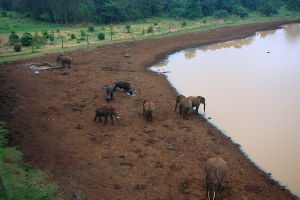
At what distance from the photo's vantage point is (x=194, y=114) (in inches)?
650

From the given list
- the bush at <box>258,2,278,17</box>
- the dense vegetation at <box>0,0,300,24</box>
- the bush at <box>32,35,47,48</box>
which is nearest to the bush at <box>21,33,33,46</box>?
the bush at <box>32,35,47,48</box>

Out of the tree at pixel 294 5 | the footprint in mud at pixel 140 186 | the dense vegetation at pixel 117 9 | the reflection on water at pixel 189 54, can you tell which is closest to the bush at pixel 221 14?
the dense vegetation at pixel 117 9

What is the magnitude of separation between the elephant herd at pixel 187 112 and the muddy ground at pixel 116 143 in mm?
448

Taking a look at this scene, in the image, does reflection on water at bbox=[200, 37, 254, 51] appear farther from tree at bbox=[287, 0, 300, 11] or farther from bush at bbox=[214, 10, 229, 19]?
tree at bbox=[287, 0, 300, 11]

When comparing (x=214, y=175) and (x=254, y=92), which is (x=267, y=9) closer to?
(x=254, y=92)

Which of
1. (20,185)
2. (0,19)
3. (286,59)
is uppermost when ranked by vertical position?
(0,19)

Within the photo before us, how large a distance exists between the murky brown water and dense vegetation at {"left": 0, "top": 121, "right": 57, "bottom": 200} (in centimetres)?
831

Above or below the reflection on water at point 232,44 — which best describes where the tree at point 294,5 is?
above

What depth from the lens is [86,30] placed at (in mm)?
43469

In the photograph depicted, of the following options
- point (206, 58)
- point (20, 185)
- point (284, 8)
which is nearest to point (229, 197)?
point (20, 185)

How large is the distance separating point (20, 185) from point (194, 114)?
986cm

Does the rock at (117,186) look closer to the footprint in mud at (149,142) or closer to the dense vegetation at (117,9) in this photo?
the footprint in mud at (149,142)

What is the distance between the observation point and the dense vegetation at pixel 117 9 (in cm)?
4838

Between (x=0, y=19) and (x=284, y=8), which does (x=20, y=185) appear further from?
(x=284, y=8)
